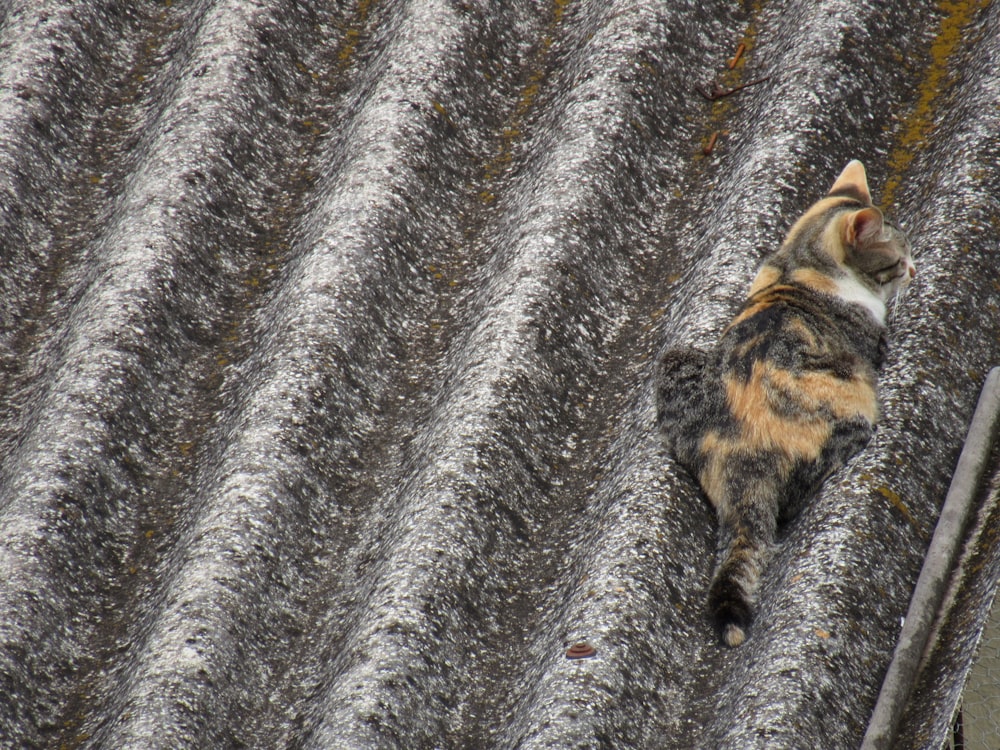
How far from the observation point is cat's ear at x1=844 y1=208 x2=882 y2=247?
2299 mm

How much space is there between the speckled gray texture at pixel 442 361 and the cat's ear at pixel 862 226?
0.39ft

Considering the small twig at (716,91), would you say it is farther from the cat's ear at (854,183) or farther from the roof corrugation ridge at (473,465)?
the cat's ear at (854,183)

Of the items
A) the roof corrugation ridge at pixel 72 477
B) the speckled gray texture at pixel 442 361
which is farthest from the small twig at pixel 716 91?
the roof corrugation ridge at pixel 72 477

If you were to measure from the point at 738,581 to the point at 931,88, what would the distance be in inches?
67.0

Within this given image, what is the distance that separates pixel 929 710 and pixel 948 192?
51.8 inches

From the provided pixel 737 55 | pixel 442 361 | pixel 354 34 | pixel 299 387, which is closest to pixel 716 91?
pixel 737 55

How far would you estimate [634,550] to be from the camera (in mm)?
1990

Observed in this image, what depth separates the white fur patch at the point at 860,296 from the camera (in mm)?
2428

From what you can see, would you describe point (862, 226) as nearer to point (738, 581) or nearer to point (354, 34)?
point (738, 581)

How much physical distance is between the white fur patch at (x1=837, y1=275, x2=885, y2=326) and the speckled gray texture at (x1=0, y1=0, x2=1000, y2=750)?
8.1 inches

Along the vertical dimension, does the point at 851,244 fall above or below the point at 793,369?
above

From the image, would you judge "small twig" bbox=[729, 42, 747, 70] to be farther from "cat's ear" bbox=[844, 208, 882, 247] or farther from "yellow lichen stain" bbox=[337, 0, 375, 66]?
"yellow lichen stain" bbox=[337, 0, 375, 66]

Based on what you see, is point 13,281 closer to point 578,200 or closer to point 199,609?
point 199,609

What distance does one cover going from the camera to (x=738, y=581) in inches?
76.8
